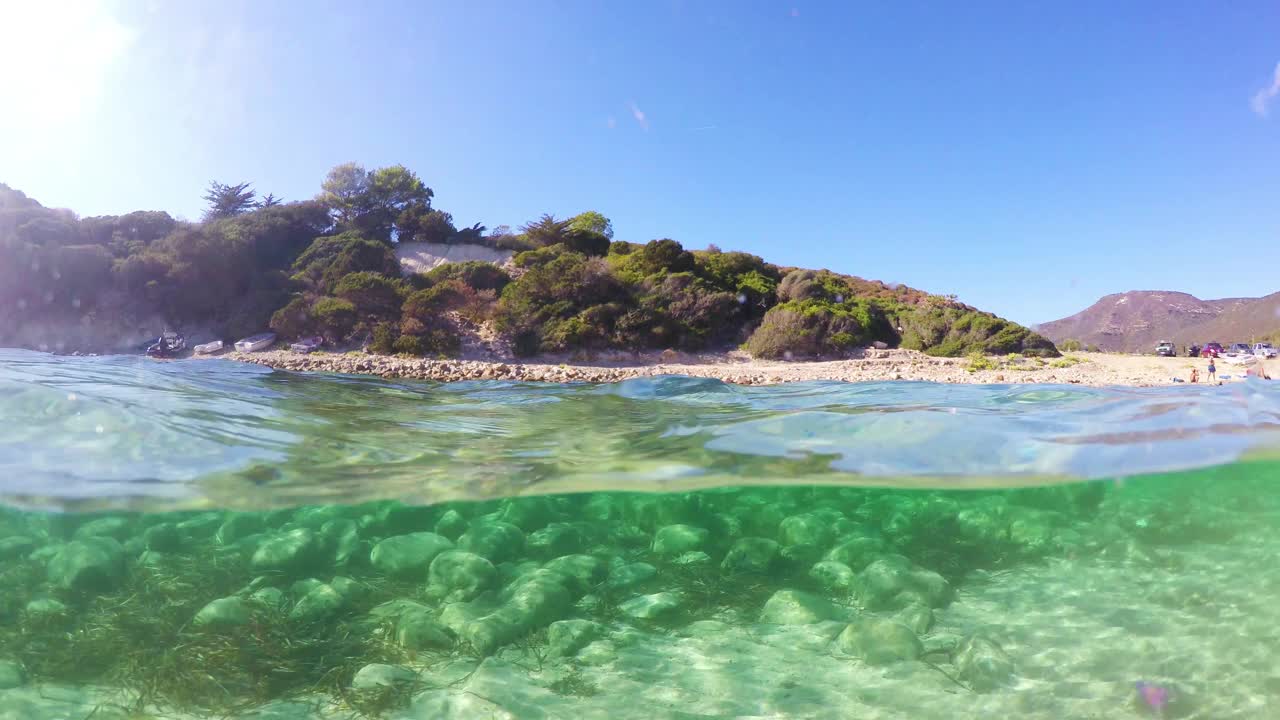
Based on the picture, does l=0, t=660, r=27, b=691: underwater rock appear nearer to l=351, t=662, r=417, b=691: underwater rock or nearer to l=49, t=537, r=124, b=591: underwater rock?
l=49, t=537, r=124, b=591: underwater rock

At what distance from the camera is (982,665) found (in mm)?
2984

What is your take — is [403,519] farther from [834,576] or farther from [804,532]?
[834,576]

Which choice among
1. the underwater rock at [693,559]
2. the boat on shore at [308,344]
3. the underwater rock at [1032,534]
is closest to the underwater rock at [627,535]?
the underwater rock at [693,559]

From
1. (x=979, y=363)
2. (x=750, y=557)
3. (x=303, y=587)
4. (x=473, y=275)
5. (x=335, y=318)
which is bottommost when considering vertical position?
(x=303, y=587)

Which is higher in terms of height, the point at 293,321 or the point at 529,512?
the point at 293,321

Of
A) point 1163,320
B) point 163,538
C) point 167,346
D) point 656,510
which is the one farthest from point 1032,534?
point 1163,320

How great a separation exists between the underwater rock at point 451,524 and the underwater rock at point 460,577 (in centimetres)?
151

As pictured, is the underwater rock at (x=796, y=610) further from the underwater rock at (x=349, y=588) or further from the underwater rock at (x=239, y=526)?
the underwater rock at (x=239, y=526)

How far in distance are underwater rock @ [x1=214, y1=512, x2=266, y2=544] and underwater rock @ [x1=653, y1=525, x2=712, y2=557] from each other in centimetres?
347

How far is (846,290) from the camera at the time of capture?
89.9 ft

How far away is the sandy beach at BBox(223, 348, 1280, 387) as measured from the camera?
14.6 metres

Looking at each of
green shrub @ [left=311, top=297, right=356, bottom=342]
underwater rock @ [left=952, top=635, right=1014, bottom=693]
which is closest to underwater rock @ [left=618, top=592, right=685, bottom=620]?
underwater rock @ [left=952, top=635, right=1014, bottom=693]

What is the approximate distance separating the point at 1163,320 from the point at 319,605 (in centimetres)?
6416

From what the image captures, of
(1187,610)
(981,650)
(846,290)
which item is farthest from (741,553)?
(846,290)
